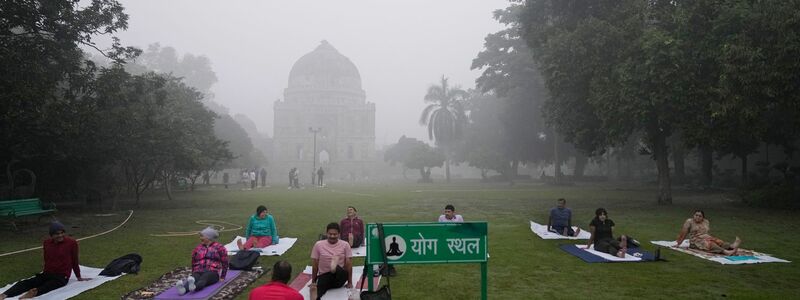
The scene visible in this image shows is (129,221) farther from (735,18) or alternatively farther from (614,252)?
(735,18)

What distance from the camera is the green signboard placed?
5.30 meters

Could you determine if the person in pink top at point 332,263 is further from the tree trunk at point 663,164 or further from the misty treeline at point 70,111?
the tree trunk at point 663,164

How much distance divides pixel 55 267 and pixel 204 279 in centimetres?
231

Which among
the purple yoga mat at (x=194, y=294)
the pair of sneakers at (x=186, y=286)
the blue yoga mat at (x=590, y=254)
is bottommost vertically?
the purple yoga mat at (x=194, y=294)

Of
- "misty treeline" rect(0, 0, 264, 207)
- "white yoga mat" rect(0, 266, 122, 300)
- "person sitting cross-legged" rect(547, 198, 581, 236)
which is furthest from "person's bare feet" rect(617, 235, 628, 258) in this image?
"misty treeline" rect(0, 0, 264, 207)

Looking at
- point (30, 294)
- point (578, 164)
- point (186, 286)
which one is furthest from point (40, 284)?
point (578, 164)

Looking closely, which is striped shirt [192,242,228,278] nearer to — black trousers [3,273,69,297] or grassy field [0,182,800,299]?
grassy field [0,182,800,299]

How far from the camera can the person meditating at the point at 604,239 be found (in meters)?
9.54

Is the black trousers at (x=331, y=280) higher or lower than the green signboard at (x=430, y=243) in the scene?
lower

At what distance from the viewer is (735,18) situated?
14.0 metres

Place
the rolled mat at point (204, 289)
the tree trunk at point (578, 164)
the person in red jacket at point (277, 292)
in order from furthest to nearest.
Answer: the tree trunk at point (578, 164) → the rolled mat at point (204, 289) → the person in red jacket at point (277, 292)

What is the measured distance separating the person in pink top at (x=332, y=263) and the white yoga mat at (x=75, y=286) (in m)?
3.25

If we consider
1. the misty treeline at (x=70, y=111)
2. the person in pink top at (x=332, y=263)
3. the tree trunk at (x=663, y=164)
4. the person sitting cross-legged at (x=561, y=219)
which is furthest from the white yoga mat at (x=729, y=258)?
the misty treeline at (x=70, y=111)

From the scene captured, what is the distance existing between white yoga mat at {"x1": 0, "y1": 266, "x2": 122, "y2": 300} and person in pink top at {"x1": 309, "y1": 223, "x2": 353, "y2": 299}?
3253 millimetres
